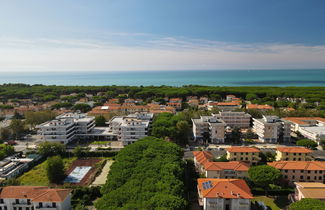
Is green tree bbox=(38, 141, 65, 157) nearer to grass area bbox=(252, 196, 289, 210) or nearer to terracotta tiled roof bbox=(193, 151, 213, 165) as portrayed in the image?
terracotta tiled roof bbox=(193, 151, 213, 165)

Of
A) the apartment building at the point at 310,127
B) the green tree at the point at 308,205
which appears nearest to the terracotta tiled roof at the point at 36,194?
the green tree at the point at 308,205

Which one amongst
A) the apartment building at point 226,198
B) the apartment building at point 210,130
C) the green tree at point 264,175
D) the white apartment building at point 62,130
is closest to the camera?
the apartment building at point 226,198

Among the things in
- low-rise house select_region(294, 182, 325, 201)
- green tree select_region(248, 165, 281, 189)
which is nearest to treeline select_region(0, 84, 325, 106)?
green tree select_region(248, 165, 281, 189)

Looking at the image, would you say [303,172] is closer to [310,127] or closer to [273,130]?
[273,130]

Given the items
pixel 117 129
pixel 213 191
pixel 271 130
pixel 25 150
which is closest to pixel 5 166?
pixel 25 150

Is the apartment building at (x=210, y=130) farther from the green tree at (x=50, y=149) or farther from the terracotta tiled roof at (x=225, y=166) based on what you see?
the green tree at (x=50, y=149)

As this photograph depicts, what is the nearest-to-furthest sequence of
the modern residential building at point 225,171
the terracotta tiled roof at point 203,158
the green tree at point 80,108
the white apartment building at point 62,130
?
the modern residential building at point 225,171 < the terracotta tiled roof at point 203,158 < the white apartment building at point 62,130 < the green tree at point 80,108

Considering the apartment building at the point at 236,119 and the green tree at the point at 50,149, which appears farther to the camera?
the apartment building at the point at 236,119
